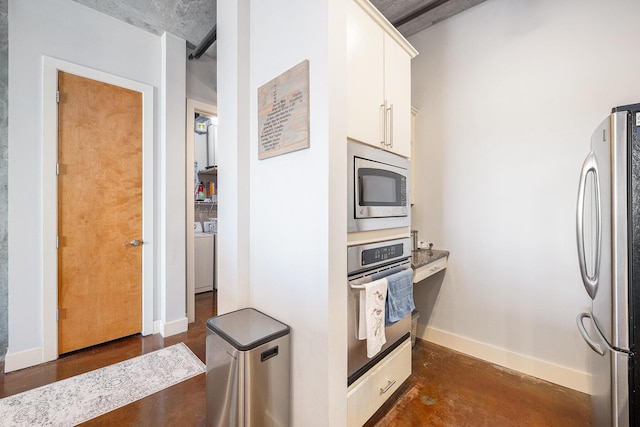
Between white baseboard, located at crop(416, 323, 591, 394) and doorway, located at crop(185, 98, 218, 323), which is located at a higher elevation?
doorway, located at crop(185, 98, 218, 323)

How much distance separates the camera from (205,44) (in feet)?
8.81

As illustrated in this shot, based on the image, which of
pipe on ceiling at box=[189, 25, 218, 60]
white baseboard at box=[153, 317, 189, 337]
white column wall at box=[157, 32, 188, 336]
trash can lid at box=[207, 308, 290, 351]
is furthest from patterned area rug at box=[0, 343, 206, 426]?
pipe on ceiling at box=[189, 25, 218, 60]

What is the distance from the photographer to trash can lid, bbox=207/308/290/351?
1.29 meters

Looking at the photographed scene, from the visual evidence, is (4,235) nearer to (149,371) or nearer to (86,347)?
(86,347)

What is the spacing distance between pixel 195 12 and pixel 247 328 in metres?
2.78

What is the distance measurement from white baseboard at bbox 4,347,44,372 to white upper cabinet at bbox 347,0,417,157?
10.0ft

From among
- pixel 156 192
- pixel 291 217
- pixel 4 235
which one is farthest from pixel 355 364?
pixel 4 235

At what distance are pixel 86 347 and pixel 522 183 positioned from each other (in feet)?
13.5

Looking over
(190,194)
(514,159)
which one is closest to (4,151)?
(190,194)

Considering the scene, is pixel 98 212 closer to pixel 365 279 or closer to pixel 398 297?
pixel 365 279

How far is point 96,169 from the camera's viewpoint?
247 cm

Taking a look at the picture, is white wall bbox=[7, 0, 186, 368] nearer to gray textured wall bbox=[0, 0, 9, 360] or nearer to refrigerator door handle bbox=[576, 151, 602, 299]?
gray textured wall bbox=[0, 0, 9, 360]

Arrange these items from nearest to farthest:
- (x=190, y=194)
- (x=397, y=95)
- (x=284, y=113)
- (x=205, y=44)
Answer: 1. (x=284, y=113)
2. (x=397, y=95)
3. (x=205, y=44)
4. (x=190, y=194)

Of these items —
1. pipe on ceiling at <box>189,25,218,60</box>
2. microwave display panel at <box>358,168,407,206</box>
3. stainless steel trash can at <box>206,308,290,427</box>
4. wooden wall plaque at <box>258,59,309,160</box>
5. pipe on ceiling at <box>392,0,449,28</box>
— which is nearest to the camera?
stainless steel trash can at <box>206,308,290,427</box>
